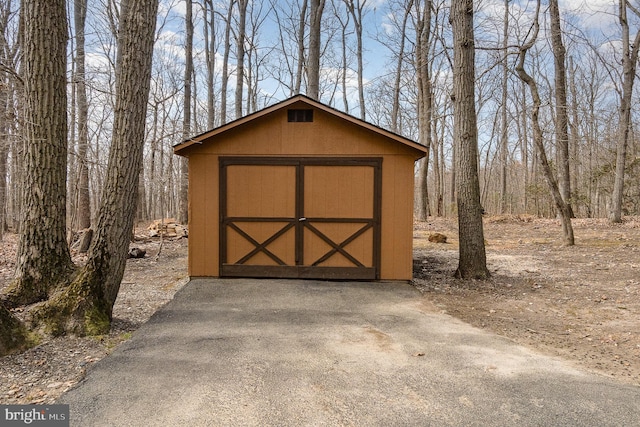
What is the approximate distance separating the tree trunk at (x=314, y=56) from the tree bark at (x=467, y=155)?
19.3ft

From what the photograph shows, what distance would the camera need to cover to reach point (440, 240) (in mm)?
11617

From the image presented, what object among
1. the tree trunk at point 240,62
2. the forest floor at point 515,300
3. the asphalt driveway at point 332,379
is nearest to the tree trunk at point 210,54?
the tree trunk at point 240,62

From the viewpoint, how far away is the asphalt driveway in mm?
2707

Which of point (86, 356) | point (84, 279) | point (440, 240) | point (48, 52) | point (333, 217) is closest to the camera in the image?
point (86, 356)

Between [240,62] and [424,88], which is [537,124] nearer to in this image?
[424,88]

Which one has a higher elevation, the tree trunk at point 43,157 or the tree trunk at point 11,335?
the tree trunk at point 43,157

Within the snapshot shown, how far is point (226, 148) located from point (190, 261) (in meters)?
2.15

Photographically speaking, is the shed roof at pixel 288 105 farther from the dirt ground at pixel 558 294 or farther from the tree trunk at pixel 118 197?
the dirt ground at pixel 558 294

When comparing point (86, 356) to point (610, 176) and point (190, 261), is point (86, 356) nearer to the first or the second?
point (190, 261)

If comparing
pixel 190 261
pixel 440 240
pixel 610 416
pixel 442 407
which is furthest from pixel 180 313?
pixel 440 240

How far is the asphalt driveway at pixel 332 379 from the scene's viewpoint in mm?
2707

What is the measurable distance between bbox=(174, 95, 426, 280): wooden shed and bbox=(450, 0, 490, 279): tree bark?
1029 mm

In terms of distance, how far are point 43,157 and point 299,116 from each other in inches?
154

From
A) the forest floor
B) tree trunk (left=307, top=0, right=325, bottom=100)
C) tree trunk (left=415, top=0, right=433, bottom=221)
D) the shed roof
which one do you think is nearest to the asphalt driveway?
the forest floor
